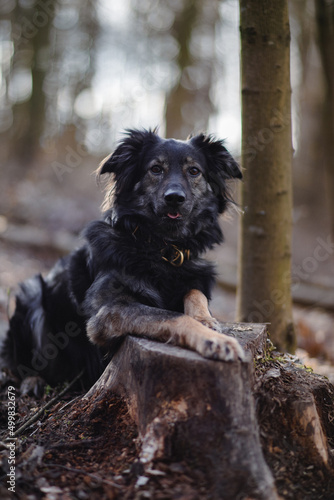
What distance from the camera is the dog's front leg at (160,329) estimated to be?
256cm

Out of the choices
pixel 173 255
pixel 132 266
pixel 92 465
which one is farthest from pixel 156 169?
pixel 92 465

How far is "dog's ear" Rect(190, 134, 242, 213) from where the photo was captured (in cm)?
443

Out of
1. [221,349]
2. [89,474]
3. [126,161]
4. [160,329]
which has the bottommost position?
[89,474]

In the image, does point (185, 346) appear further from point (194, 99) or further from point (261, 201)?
point (194, 99)

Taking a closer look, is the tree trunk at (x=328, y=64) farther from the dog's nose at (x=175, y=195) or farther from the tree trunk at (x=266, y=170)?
the dog's nose at (x=175, y=195)

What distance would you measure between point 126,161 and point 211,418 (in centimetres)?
266

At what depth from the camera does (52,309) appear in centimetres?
441

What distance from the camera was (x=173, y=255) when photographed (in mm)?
3924

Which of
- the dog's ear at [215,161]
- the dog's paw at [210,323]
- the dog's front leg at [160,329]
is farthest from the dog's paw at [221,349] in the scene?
the dog's ear at [215,161]

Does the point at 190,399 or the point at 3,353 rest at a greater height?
the point at 3,353

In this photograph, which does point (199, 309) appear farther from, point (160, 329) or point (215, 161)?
point (215, 161)

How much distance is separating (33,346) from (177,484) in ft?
9.26

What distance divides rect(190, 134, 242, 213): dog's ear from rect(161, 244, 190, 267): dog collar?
2.79 ft

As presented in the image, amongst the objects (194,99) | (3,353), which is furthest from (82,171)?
(3,353)
